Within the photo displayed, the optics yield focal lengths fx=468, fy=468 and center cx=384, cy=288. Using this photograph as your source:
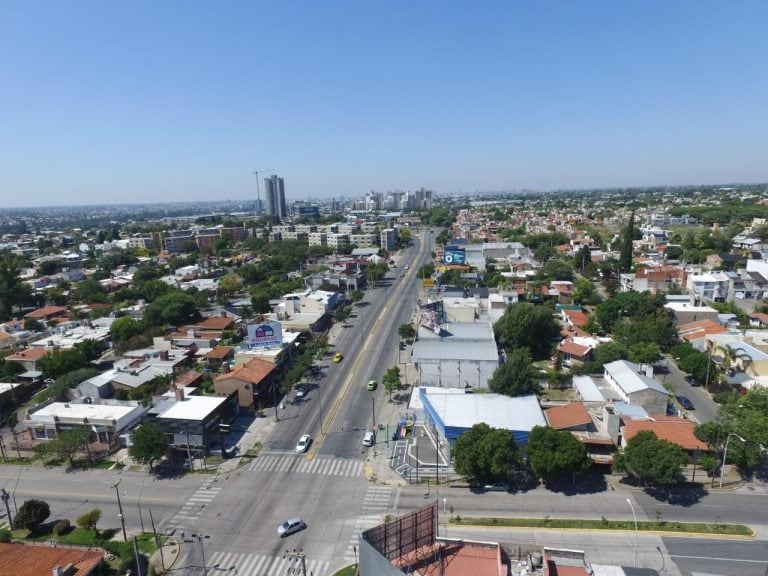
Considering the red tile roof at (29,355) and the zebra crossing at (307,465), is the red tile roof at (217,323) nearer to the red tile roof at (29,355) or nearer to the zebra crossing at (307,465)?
the red tile roof at (29,355)

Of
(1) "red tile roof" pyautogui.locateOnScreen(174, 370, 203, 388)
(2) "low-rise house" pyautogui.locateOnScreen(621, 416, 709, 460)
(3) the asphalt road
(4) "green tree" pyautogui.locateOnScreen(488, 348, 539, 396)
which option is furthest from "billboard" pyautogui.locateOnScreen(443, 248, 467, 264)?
(2) "low-rise house" pyautogui.locateOnScreen(621, 416, 709, 460)

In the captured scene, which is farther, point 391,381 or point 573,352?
point 573,352

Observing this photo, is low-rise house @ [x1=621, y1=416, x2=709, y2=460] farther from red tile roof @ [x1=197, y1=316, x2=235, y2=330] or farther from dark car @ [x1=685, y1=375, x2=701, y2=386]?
red tile roof @ [x1=197, y1=316, x2=235, y2=330]

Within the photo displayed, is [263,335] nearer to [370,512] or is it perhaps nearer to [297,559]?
[370,512]

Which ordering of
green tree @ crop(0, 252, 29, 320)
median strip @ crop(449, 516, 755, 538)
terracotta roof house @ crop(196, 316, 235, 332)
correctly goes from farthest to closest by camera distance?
green tree @ crop(0, 252, 29, 320)
terracotta roof house @ crop(196, 316, 235, 332)
median strip @ crop(449, 516, 755, 538)

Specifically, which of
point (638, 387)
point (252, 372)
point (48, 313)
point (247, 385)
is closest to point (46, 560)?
point (247, 385)

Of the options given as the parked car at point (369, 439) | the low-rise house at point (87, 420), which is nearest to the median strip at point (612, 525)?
the parked car at point (369, 439)
